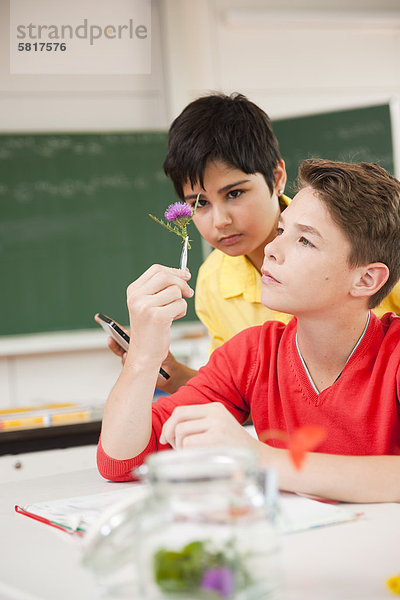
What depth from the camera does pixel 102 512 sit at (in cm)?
94

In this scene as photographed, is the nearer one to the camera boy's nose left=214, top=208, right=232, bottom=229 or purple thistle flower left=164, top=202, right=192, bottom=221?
purple thistle flower left=164, top=202, right=192, bottom=221

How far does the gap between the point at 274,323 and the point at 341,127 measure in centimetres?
316

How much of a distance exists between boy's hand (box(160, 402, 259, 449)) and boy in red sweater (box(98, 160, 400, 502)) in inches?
6.6

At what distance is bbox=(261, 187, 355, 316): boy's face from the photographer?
4.06 feet

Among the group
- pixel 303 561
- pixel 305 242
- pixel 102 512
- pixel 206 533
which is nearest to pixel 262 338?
pixel 305 242

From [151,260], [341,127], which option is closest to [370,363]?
[151,260]

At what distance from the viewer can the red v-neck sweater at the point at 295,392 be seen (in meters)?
1.21

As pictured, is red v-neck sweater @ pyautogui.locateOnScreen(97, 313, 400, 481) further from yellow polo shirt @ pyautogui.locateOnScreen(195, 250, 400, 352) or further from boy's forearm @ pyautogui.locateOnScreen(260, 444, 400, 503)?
yellow polo shirt @ pyautogui.locateOnScreen(195, 250, 400, 352)

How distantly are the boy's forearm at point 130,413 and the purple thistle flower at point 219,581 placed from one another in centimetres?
67

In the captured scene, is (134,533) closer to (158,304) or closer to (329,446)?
(158,304)

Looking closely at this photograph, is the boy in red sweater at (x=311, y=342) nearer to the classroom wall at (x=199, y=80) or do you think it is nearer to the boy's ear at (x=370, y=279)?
the boy's ear at (x=370, y=279)

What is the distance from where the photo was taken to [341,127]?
430 cm

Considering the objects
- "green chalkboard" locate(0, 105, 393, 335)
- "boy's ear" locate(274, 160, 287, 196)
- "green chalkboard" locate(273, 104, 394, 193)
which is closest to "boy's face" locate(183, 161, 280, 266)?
"boy's ear" locate(274, 160, 287, 196)

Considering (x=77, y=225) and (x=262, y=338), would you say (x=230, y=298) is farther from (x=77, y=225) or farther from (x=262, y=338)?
(x=77, y=225)
